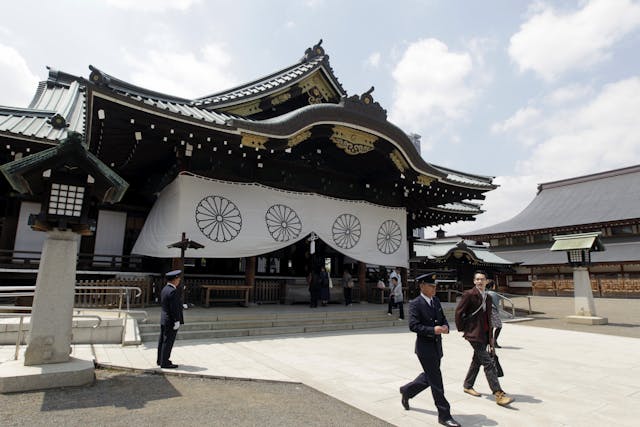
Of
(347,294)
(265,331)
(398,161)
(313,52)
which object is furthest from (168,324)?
(313,52)

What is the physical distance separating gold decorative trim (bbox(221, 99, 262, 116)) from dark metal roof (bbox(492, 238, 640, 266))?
2231 cm

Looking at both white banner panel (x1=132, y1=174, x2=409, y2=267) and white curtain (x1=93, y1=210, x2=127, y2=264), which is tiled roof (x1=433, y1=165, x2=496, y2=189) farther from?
white curtain (x1=93, y1=210, x2=127, y2=264)

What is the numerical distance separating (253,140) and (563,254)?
86.2ft

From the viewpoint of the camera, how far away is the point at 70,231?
211 inches

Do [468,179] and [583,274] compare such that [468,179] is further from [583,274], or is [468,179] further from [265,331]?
[265,331]

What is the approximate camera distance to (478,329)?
4.70 metres

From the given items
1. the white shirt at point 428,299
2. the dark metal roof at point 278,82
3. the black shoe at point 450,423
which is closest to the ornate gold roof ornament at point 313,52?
the dark metal roof at point 278,82

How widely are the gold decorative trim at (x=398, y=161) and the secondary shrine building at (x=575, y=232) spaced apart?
16620 millimetres

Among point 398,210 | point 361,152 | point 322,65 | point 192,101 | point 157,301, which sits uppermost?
point 322,65

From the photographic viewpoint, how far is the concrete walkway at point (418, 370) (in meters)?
4.27

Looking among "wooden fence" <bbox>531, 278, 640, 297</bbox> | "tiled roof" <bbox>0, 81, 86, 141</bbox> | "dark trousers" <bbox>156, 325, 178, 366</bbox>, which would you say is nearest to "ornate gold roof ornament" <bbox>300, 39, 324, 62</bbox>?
"tiled roof" <bbox>0, 81, 86, 141</bbox>

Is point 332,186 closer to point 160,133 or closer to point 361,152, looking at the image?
point 361,152

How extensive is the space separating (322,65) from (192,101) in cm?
482

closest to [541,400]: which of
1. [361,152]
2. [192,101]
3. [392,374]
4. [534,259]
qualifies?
[392,374]
